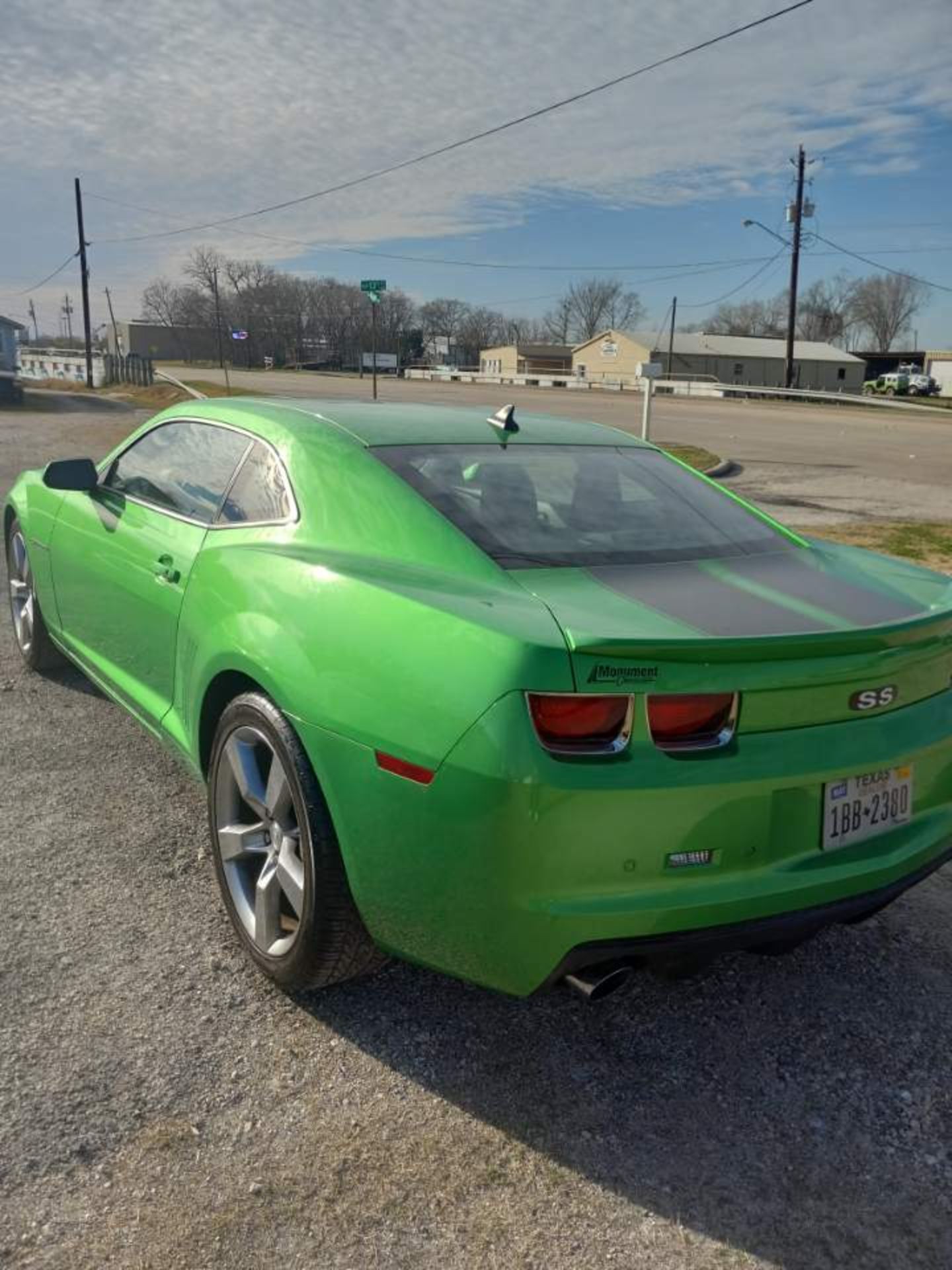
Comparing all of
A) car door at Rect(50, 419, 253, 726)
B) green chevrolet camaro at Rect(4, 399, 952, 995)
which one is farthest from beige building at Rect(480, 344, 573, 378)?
green chevrolet camaro at Rect(4, 399, 952, 995)

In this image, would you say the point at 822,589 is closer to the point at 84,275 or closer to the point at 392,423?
the point at 392,423

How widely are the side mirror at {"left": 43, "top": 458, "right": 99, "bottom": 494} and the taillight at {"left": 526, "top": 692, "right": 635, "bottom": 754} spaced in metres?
2.72

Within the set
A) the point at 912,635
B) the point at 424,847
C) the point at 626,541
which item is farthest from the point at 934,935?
the point at 424,847

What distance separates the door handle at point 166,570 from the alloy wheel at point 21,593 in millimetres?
1822

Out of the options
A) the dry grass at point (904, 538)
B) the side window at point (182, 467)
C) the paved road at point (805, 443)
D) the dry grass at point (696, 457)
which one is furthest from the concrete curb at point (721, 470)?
the side window at point (182, 467)

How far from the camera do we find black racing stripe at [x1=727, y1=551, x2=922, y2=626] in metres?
2.44

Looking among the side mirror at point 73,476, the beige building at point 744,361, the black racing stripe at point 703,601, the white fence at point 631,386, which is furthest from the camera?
the beige building at point 744,361

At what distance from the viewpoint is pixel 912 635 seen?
237cm

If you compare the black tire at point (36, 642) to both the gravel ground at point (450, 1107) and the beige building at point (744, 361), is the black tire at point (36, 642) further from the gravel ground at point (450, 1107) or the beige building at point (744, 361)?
the beige building at point (744, 361)

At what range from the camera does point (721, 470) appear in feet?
54.6

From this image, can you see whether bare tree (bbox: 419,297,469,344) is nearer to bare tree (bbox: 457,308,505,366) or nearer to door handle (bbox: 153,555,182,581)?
bare tree (bbox: 457,308,505,366)

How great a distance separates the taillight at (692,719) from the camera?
6.79ft

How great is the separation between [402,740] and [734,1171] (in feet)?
3.74

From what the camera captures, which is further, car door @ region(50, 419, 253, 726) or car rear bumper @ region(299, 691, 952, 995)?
car door @ region(50, 419, 253, 726)
